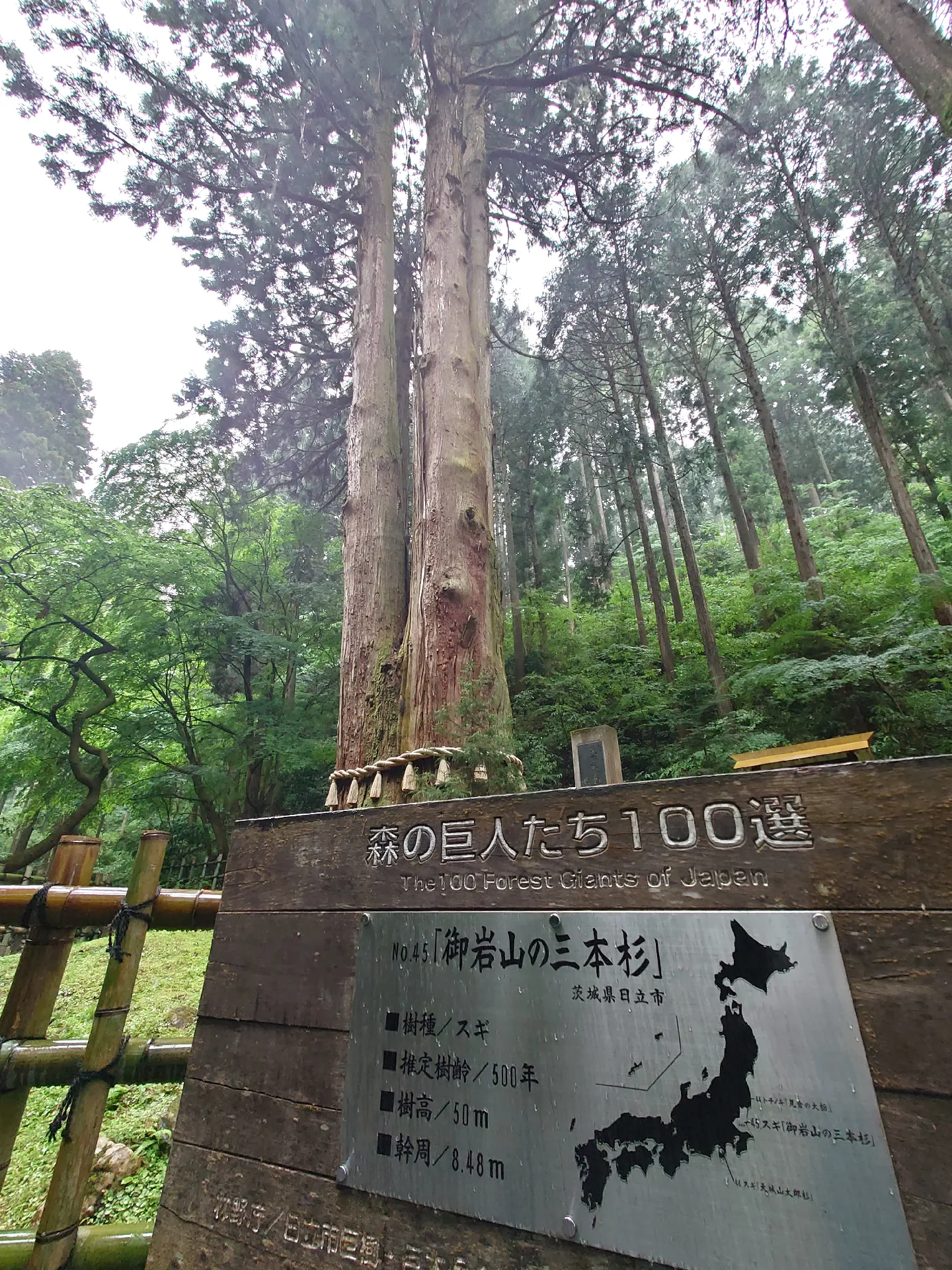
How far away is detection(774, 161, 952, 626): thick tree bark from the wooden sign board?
273 inches

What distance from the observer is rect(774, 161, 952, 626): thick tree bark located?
21.5 ft

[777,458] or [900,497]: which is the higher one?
[777,458]

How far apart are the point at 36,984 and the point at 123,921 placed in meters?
0.62

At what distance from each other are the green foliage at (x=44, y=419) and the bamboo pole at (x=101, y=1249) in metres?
28.1

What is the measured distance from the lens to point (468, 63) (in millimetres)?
4688

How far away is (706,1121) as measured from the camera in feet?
2.97

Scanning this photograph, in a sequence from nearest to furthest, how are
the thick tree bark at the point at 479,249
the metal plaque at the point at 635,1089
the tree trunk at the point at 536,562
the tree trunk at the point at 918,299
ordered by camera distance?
the metal plaque at the point at 635,1089
the thick tree bark at the point at 479,249
the tree trunk at the point at 918,299
the tree trunk at the point at 536,562

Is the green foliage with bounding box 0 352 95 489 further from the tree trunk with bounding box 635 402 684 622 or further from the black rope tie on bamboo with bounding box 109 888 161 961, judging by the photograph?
the black rope tie on bamboo with bounding box 109 888 161 961

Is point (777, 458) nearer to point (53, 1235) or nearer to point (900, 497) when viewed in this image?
point (900, 497)

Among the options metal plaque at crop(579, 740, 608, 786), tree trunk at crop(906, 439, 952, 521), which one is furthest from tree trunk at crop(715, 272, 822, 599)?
metal plaque at crop(579, 740, 608, 786)

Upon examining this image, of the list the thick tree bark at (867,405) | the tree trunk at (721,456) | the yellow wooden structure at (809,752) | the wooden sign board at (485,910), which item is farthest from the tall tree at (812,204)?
the wooden sign board at (485,910)

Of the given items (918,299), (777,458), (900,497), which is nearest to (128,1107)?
(900,497)

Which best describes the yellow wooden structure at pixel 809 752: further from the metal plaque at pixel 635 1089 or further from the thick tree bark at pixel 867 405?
the thick tree bark at pixel 867 405

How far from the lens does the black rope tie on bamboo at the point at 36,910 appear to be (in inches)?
75.6
